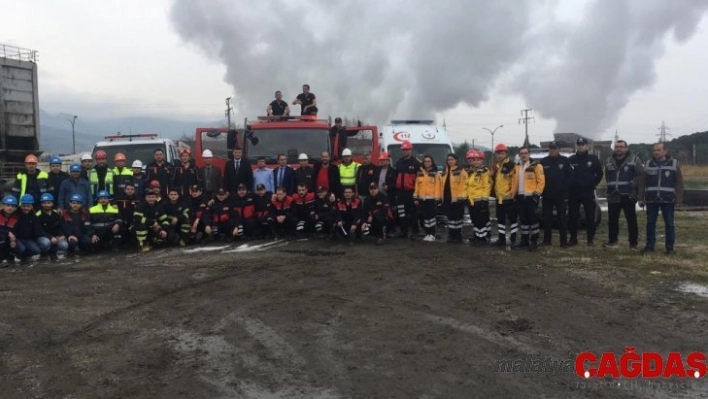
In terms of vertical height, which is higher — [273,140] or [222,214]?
[273,140]

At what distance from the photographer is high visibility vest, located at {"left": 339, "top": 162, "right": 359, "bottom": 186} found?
10.4 metres

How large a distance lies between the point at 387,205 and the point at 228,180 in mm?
3156

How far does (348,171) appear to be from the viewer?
409 inches

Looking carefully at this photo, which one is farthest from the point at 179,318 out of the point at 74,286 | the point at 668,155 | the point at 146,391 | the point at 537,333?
the point at 668,155

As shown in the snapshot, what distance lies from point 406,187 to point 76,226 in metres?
5.91

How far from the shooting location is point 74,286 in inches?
268

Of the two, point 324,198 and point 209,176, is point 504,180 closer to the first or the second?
point 324,198

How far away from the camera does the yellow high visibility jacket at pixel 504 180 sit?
362 inches

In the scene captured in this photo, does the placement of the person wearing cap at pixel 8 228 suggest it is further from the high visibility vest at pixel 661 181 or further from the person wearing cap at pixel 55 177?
the high visibility vest at pixel 661 181

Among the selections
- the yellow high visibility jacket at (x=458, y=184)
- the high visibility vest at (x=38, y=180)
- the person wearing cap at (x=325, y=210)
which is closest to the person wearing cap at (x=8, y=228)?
the high visibility vest at (x=38, y=180)

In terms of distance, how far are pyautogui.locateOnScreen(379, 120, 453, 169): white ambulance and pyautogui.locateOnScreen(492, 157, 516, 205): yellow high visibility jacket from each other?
4.23 meters

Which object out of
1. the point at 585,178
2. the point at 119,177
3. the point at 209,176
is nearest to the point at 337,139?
the point at 209,176

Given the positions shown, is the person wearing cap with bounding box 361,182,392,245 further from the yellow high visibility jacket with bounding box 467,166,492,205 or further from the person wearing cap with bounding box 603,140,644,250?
the person wearing cap with bounding box 603,140,644,250

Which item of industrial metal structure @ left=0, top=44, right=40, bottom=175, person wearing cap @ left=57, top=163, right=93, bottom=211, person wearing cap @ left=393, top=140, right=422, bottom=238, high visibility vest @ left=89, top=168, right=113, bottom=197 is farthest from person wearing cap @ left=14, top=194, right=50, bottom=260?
industrial metal structure @ left=0, top=44, right=40, bottom=175
